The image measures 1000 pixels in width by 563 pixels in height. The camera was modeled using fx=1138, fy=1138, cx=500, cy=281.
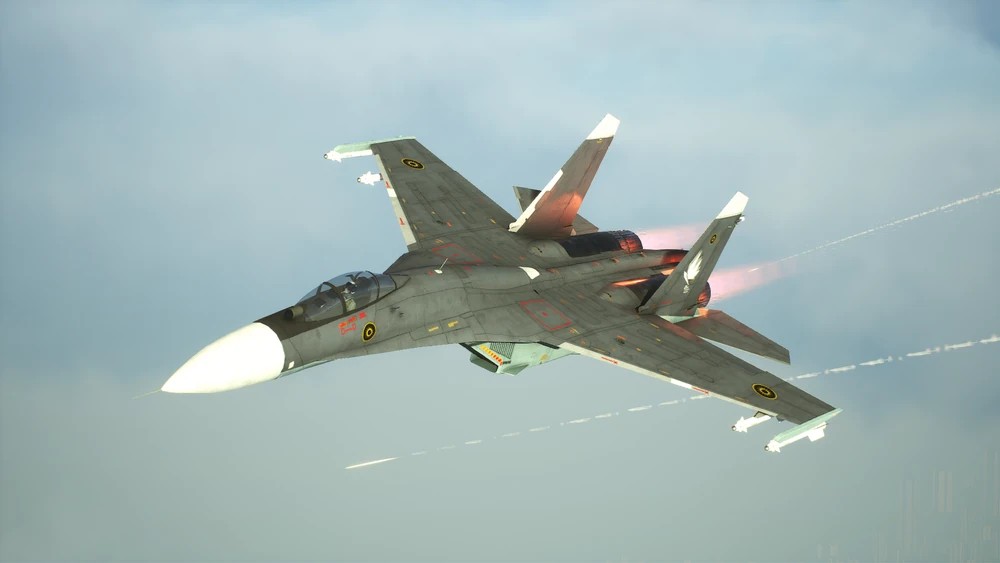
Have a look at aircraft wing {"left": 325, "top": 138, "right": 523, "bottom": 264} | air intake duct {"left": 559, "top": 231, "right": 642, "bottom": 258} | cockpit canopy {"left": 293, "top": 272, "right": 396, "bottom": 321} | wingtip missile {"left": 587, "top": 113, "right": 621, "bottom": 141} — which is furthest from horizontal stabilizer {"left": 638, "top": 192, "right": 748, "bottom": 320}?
cockpit canopy {"left": 293, "top": 272, "right": 396, "bottom": 321}

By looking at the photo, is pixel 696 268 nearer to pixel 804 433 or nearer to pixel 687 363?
pixel 687 363

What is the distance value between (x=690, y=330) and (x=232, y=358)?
1219 cm

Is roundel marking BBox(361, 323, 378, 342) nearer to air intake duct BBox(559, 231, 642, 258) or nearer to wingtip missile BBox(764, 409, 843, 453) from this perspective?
air intake duct BBox(559, 231, 642, 258)

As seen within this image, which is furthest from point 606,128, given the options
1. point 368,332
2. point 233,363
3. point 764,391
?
point 233,363

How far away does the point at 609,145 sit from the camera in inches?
1256

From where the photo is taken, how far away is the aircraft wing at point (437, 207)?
2978cm

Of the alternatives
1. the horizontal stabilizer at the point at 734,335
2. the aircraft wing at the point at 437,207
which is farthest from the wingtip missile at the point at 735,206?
the aircraft wing at the point at 437,207

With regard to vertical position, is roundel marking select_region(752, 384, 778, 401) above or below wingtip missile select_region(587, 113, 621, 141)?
below

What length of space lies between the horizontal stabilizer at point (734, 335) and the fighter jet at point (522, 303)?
37 mm

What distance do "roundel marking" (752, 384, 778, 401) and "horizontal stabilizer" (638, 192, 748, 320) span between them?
3675 millimetres

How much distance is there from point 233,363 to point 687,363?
35.1ft

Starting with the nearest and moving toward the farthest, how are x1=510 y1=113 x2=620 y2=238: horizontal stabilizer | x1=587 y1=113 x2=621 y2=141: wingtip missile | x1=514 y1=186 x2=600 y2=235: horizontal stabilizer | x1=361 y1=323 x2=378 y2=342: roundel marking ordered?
x1=361 y1=323 x2=378 y2=342: roundel marking → x1=510 y1=113 x2=620 y2=238: horizontal stabilizer → x1=587 y1=113 x2=621 y2=141: wingtip missile → x1=514 y1=186 x2=600 y2=235: horizontal stabilizer

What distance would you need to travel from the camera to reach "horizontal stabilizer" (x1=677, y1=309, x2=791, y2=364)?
2931 centimetres

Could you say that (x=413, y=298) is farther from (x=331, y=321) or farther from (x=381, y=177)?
(x=381, y=177)
